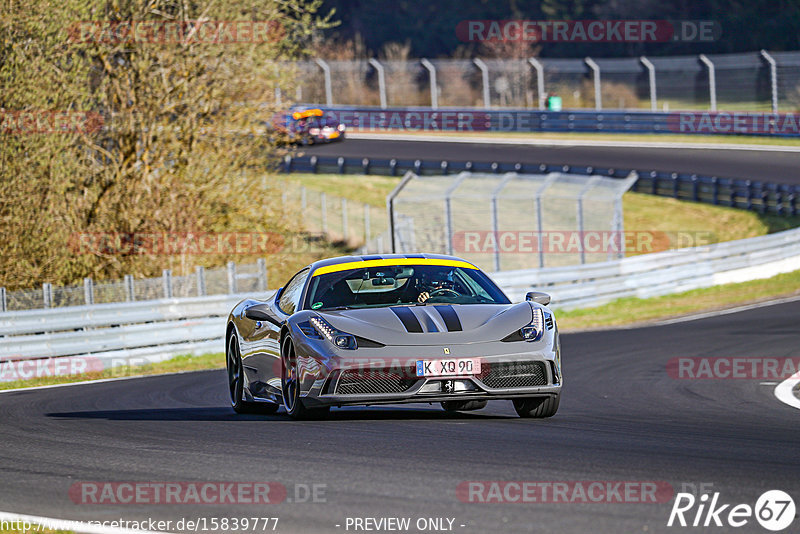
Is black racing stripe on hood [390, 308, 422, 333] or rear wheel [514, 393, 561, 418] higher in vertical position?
black racing stripe on hood [390, 308, 422, 333]

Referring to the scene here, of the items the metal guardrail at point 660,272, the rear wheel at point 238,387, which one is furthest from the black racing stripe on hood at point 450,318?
the metal guardrail at point 660,272

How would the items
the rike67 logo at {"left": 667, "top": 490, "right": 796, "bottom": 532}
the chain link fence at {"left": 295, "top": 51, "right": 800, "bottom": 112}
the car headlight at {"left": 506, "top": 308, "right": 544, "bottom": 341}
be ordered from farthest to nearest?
the chain link fence at {"left": 295, "top": 51, "right": 800, "bottom": 112}, the car headlight at {"left": 506, "top": 308, "right": 544, "bottom": 341}, the rike67 logo at {"left": 667, "top": 490, "right": 796, "bottom": 532}

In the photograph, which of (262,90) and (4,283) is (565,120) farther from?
(4,283)

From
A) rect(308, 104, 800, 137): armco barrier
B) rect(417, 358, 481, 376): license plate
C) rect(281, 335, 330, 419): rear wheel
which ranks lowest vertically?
rect(281, 335, 330, 419): rear wheel

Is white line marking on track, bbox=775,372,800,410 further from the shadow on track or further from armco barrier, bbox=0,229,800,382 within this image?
armco barrier, bbox=0,229,800,382

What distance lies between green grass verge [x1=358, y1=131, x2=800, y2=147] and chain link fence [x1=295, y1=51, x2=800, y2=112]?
5.88ft

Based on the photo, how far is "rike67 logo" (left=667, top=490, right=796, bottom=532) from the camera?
521 cm

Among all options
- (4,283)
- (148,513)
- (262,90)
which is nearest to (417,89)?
(262,90)

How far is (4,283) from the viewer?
21.3 meters

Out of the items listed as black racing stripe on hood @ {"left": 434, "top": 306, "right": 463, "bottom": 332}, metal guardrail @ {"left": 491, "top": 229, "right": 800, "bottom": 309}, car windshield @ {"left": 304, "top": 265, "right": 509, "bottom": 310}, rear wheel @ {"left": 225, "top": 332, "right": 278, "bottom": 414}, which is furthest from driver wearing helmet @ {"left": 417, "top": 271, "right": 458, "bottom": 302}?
metal guardrail @ {"left": 491, "top": 229, "right": 800, "bottom": 309}

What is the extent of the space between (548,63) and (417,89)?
395 inches

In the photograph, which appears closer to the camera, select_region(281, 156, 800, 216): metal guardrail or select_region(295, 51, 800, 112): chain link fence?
select_region(281, 156, 800, 216): metal guardrail

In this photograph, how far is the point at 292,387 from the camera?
910 cm

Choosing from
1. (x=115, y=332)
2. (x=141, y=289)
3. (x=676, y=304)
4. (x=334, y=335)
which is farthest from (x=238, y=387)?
(x=676, y=304)
